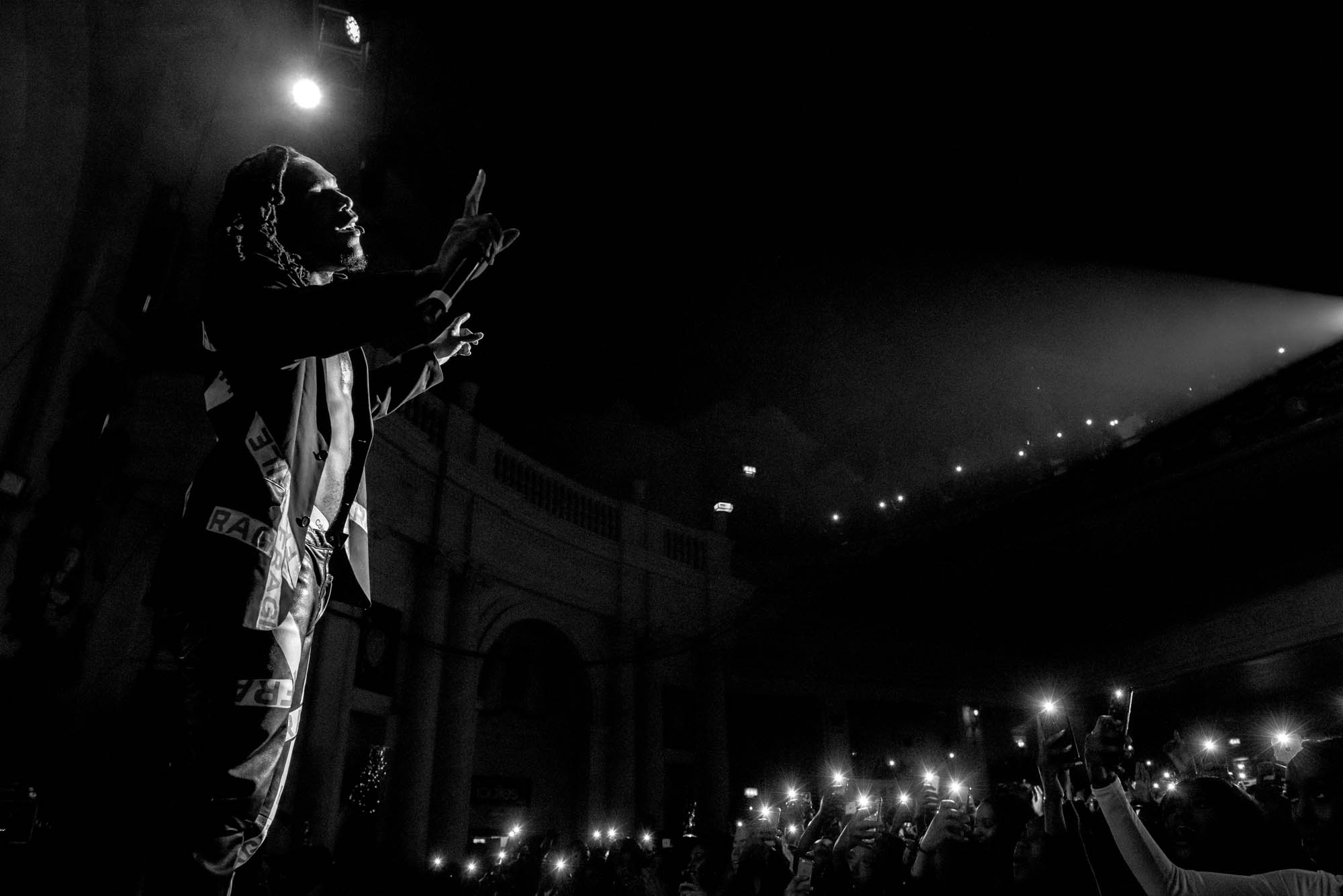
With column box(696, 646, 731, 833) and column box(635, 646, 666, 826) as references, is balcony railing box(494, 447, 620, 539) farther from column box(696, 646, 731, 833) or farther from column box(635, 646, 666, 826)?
column box(696, 646, 731, 833)

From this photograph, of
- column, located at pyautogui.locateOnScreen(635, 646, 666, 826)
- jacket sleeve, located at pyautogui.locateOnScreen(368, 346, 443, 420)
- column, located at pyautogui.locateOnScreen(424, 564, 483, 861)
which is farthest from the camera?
column, located at pyautogui.locateOnScreen(635, 646, 666, 826)

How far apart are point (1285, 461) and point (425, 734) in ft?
48.6

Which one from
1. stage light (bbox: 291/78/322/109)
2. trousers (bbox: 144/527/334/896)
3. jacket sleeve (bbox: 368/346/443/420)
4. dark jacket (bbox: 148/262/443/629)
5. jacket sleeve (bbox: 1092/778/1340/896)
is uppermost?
stage light (bbox: 291/78/322/109)

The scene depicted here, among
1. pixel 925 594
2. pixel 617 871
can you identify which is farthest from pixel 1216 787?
pixel 925 594

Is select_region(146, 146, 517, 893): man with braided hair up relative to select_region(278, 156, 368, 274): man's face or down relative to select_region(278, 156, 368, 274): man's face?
down

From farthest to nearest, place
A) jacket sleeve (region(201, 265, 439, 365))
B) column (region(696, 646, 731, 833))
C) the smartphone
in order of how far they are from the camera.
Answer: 1. column (region(696, 646, 731, 833))
2. the smartphone
3. jacket sleeve (region(201, 265, 439, 365))

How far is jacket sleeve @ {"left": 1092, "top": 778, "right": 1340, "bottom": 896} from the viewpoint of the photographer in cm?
273

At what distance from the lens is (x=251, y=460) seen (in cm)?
160

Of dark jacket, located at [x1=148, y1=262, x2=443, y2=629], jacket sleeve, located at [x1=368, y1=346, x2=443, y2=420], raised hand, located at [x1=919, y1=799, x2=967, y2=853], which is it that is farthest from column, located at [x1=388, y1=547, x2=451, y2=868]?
dark jacket, located at [x1=148, y1=262, x2=443, y2=629]

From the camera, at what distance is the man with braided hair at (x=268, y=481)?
54.1 inches

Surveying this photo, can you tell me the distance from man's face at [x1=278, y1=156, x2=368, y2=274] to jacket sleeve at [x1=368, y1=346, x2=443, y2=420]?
0.37 meters

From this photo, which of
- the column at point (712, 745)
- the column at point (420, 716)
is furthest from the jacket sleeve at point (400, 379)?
the column at point (712, 745)

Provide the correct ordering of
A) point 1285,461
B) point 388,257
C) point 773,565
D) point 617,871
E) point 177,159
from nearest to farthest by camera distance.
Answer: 1. point 177,159
2. point 617,871
3. point 1285,461
4. point 388,257
5. point 773,565

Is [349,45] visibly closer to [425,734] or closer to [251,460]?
[251,460]
